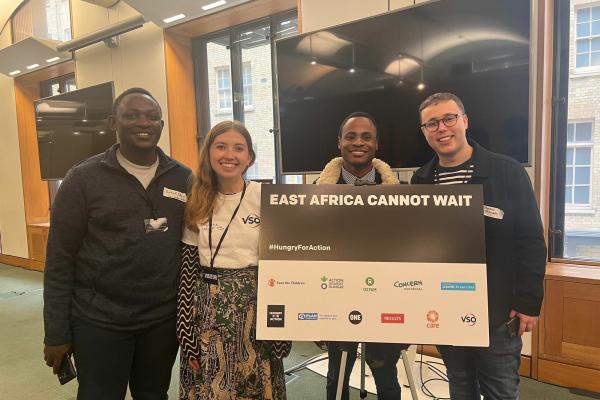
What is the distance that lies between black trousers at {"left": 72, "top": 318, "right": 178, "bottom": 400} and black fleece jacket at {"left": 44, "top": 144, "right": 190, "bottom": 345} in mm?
47

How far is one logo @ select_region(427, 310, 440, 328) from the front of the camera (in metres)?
1.37

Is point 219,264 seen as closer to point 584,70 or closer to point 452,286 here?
point 452,286

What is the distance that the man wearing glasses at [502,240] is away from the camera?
1.46 m

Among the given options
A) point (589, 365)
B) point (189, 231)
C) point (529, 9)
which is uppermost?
point (529, 9)

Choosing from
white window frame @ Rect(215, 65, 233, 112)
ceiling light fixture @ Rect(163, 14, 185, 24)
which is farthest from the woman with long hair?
white window frame @ Rect(215, 65, 233, 112)

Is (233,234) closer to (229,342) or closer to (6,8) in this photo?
(229,342)

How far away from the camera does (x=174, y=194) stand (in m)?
1.65

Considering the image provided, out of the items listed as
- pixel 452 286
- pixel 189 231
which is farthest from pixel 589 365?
pixel 189 231

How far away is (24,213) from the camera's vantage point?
6.35m

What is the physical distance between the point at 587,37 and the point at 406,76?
4.40ft

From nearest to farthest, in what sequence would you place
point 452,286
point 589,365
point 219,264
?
point 452,286 → point 219,264 → point 589,365

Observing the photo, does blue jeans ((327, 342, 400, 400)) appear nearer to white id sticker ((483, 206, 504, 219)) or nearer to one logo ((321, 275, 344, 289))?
one logo ((321, 275, 344, 289))

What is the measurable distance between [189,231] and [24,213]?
242 inches

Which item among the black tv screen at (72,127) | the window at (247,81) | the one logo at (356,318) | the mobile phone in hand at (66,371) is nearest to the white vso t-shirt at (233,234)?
the one logo at (356,318)
